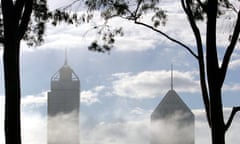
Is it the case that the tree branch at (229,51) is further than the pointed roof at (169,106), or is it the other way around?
the pointed roof at (169,106)

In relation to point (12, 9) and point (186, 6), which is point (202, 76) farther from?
point (12, 9)

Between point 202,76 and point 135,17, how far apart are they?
3648 millimetres

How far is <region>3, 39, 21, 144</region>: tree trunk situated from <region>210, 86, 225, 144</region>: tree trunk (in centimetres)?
494

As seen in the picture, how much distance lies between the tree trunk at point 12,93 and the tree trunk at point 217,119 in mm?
4939

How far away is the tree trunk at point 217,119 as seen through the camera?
17.4 metres

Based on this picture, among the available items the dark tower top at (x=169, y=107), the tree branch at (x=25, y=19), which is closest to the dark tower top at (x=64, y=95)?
the dark tower top at (x=169, y=107)

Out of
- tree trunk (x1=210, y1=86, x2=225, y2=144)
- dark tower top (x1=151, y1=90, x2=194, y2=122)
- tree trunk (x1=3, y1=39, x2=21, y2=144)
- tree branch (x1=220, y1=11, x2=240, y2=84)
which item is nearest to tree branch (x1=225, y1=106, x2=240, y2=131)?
tree trunk (x1=210, y1=86, x2=225, y2=144)

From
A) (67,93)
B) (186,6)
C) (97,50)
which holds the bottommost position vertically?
(67,93)

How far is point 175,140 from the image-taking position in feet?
502

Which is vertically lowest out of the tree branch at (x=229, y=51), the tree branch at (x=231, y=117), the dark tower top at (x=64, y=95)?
the dark tower top at (x=64, y=95)

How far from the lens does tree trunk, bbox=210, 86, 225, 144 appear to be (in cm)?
1744

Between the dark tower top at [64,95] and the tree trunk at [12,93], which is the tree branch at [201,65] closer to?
the tree trunk at [12,93]

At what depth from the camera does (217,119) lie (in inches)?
687

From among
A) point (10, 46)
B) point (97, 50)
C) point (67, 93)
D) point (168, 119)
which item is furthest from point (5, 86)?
point (67, 93)
